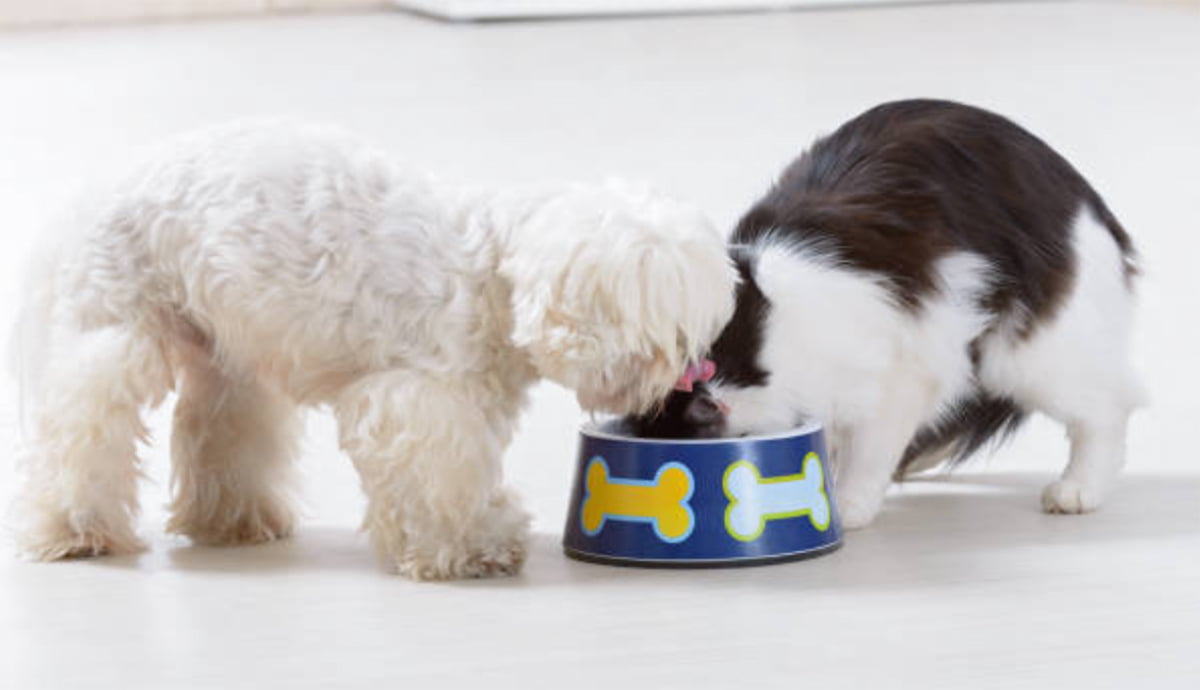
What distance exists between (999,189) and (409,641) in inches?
50.4

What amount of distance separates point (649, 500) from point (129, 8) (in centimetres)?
1046

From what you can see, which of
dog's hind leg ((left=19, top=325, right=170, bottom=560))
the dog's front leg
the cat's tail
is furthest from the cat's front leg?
dog's hind leg ((left=19, top=325, right=170, bottom=560))

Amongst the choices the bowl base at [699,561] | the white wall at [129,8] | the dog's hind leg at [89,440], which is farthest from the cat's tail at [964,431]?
the white wall at [129,8]

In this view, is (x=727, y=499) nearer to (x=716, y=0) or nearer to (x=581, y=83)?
(x=581, y=83)

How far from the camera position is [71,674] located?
2.69 m

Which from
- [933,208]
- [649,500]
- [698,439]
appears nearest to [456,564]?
[649,500]

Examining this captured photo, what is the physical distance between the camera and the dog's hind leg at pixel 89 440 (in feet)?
10.3

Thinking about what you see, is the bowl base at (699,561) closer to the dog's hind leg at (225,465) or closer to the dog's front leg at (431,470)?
the dog's front leg at (431,470)

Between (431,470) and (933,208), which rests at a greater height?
(933,208)

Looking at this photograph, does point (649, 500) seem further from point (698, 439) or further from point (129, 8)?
point (129, 8)

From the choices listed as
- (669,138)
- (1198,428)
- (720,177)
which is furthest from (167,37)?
(1198,428)

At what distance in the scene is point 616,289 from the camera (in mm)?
2955

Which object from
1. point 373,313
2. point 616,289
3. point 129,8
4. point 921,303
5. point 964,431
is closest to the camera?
point 616,289

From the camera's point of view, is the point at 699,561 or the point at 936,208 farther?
the point at 936,208
